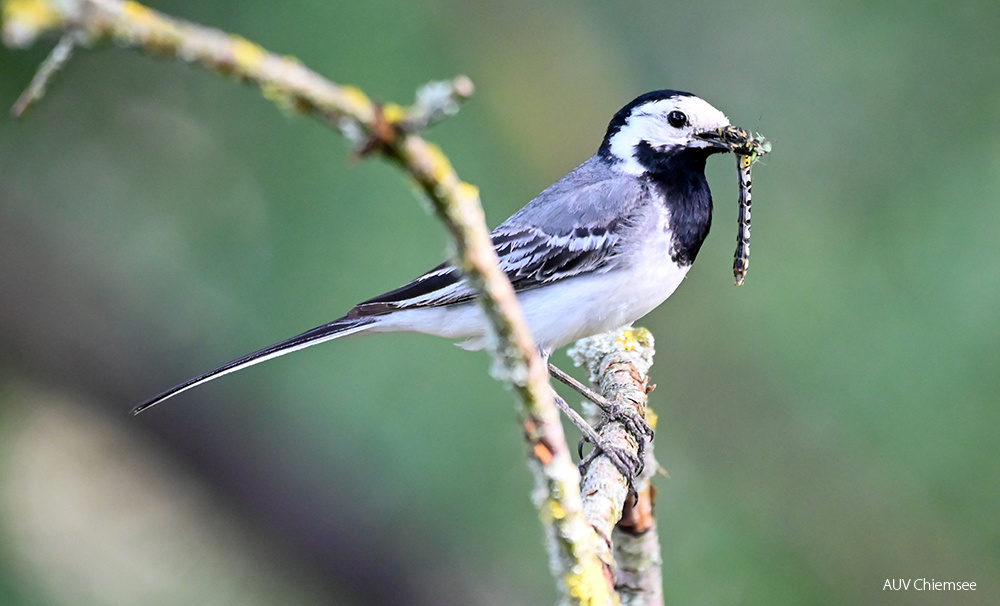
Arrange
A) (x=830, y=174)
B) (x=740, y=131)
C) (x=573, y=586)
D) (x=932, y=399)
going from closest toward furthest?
1. (x=573, y=586)
2. (x=740, y=131)
3. (x=932, y=399)
4. (x=830, y=174)

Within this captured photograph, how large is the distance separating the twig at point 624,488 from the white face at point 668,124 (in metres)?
0.68

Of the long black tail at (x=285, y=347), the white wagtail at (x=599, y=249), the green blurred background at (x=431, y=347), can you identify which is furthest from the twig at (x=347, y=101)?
the green blurred background at (x=431, y=347)

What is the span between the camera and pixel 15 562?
3578mm

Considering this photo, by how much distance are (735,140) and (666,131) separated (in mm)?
281

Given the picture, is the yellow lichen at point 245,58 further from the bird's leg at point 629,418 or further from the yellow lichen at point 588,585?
the bird's leg at point 629,418

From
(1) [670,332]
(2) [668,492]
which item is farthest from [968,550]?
(1) [670,332]

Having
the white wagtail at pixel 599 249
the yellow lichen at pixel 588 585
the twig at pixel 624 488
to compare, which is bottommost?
the yellow lichen at pixel 588 585

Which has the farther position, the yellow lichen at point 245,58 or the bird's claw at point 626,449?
the bird's claw at point 626,449

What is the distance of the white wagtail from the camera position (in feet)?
10.2

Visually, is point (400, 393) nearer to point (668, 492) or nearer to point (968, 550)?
point (668, 492)

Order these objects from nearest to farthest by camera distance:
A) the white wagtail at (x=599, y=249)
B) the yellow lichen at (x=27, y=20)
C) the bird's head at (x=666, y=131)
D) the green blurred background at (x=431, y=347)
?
the yellow lichen at (x=27, y=20), the white wagtail at (x=599, y=249), the bird's head at (x=666, y=131), the green blurred background at (x=431, y=347)

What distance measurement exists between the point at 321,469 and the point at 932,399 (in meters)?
2.60

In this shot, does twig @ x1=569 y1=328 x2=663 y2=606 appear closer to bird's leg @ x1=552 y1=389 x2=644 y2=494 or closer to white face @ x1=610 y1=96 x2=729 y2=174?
bird's leg @ x1=552 y1=389 x2=644 y2=494

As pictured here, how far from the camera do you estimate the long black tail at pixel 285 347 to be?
278 cm
